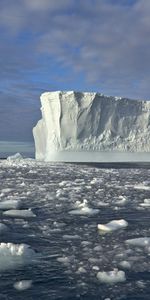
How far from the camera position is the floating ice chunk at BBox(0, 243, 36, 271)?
5659 mm

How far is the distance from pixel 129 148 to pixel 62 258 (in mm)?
37361

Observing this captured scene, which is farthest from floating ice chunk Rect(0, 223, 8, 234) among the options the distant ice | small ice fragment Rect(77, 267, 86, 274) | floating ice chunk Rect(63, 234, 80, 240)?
small ice fragment Rect(77, 267, 86, 274)

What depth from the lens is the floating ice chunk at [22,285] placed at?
15.6ft

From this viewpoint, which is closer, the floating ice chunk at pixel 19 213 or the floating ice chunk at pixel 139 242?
the floating ice chunk at pixel 139 242

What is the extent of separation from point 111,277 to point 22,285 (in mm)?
1082

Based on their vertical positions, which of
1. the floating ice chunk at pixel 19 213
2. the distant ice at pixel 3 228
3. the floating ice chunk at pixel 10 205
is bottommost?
the floating ice chunk at pixel 10 205

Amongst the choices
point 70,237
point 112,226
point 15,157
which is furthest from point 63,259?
point 15,157

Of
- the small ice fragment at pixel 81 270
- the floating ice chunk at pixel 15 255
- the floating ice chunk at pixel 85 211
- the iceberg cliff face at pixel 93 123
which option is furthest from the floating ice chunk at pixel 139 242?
the iceberg cliff face at pixel 93 123

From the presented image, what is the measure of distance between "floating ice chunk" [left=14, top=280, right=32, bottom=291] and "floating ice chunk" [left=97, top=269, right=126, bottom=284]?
851 mm

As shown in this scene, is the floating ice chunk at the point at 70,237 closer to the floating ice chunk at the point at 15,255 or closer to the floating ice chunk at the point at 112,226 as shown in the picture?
the floating ice chunk at the point at 112,226

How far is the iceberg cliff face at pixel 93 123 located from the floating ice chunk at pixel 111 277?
34.7m

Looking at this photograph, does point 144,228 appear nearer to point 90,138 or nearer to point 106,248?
point 106,248

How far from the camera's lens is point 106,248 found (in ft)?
21.2

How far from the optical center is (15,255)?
5.87 m
